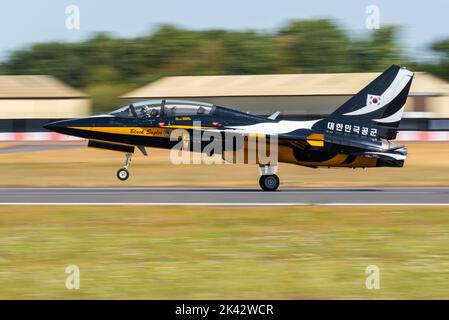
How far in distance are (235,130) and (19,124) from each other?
208ft

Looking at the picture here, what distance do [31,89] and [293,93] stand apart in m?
29.6

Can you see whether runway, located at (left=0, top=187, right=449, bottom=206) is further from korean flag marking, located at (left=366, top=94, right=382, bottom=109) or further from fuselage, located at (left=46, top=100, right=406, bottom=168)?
korean flag marking, located at (left=366, top=94, right=382, bottom=109)

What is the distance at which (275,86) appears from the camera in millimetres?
83062

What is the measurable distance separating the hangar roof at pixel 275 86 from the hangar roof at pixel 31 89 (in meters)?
7.80

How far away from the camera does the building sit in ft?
258

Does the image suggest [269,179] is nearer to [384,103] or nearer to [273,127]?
[273,127]

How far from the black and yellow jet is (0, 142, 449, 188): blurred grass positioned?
14.3ft

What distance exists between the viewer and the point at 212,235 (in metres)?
16.7

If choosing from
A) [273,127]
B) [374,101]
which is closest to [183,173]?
[273,127]

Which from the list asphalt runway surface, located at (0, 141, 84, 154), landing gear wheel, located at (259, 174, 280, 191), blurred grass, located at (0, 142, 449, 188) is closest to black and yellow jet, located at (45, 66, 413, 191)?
landing gear wheel, located at (259, 174, 280, 191)

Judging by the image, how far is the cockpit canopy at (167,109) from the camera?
25.9 m
